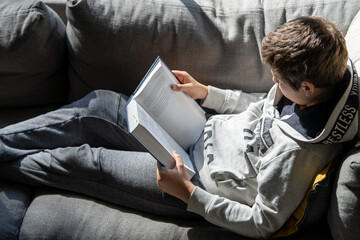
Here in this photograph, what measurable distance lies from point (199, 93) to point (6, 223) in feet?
2.24

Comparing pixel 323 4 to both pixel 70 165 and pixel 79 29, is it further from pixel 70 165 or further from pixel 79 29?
pixel 70 165

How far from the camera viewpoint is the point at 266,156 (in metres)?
0.96

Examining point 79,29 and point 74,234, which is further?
point 79,29

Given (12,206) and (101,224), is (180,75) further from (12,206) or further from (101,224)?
(12,206)

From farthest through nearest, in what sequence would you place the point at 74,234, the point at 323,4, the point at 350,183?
1. the point at 323,4
2. the point at 74,234
3. the point at 350,183

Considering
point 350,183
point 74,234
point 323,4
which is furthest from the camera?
point 323,4

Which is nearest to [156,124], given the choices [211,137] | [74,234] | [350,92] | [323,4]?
[211,137]

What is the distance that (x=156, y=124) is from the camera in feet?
3.53

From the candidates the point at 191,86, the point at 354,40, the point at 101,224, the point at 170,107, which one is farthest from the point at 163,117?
the point at 354,40

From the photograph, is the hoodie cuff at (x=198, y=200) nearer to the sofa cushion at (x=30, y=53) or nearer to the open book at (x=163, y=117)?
the open book at (x=163, y=117)

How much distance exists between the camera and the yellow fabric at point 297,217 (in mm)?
906

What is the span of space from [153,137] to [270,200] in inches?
12.9

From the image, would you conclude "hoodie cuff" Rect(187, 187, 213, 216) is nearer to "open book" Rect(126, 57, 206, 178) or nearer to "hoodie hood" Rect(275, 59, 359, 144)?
"open book" Rect(126, 57, 206, 178)

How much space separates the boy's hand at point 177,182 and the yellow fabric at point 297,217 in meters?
0.25
